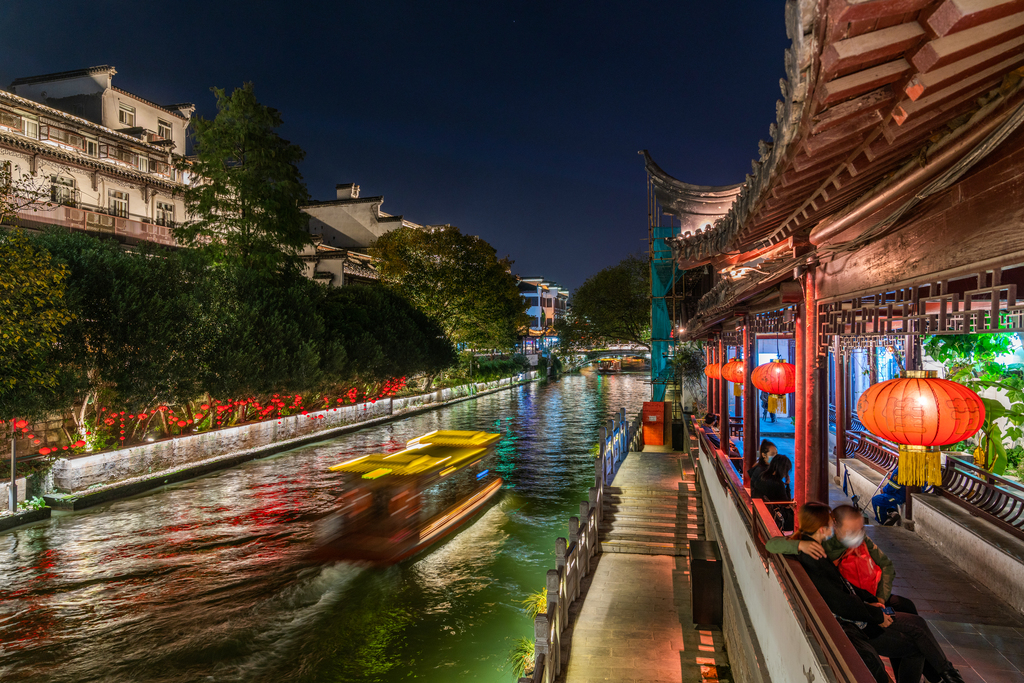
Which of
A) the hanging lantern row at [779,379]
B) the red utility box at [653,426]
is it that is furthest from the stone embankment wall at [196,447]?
the hanging lantern row at [779,379]

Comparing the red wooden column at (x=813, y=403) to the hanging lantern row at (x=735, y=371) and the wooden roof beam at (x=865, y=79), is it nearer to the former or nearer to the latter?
the wooden roof beam at (x=865, y=79)

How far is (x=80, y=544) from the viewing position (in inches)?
426

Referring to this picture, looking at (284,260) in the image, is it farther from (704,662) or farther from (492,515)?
(704,662)

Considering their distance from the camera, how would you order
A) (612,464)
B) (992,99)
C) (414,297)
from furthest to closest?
(414,297)
(612,464)
(992,99)

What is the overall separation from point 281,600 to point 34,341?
25.0ft

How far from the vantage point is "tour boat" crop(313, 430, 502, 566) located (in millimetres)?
9758

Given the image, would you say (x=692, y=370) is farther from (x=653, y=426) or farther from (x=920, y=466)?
(x=920, y=466)

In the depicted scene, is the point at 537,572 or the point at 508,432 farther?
the point at 508,432

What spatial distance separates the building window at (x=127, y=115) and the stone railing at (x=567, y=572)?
30540 mm

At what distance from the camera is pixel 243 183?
21984 millimetres

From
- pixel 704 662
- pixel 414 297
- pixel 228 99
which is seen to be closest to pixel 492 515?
pixel 704 662

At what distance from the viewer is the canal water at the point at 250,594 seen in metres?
7.11

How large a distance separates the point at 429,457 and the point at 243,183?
15704 mm

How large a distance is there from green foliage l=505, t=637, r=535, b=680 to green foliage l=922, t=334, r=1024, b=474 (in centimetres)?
633
